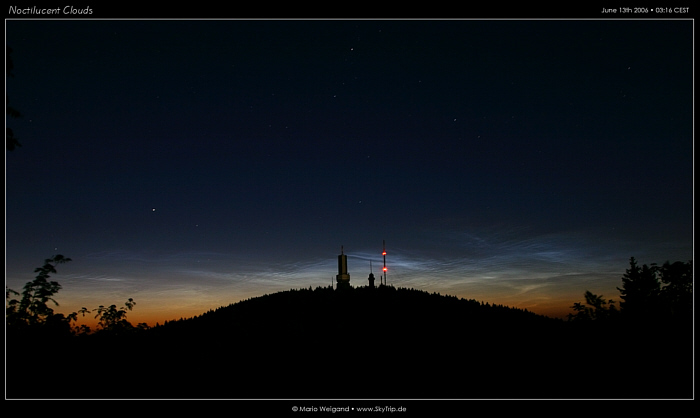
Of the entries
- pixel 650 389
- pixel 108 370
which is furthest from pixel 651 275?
pixel 108 370

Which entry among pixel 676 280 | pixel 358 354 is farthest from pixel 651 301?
pixel 358 354

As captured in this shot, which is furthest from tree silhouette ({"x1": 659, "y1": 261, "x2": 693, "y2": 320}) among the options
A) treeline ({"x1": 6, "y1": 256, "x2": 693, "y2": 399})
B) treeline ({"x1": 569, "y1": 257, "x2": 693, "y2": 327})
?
treeline ({"x1": 6, "y1": 256, "x2": 693, "y2": 399})

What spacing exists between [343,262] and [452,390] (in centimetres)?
1162

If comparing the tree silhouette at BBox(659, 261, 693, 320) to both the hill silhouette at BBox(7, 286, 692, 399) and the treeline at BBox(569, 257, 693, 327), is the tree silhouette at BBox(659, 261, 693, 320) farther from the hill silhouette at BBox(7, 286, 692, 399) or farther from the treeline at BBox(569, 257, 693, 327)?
the hill silhouette at BBox(7, 286, 692, 399)

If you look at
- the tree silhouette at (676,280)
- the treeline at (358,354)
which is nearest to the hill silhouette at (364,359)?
the treeline at (358,354)

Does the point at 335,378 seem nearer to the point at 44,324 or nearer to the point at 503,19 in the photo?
the point at 503,19

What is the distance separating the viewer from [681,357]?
10.9 metres

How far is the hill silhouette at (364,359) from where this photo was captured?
952 centimetres

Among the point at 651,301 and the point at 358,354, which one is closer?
the point at 358,354

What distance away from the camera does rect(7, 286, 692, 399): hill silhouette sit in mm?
9523

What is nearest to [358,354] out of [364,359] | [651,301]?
[364,359]

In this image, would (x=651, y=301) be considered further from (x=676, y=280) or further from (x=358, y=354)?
(x=358, y=354)

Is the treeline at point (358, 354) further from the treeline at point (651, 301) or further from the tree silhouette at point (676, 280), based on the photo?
the tree silhouette at point (676, 280)

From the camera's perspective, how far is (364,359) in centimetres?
1169
